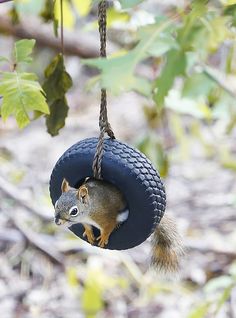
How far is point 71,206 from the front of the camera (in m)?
1.02

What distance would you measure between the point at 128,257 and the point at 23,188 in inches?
19.6

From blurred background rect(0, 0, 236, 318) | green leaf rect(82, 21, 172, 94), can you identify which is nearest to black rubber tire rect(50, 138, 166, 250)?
green leaf rect(82, 21, 172, 94)

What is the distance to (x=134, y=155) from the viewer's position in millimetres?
1067

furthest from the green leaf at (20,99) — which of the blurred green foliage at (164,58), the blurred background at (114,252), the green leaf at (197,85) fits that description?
the blurred background at (114,252)

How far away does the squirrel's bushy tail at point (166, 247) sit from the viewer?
1.19 metres

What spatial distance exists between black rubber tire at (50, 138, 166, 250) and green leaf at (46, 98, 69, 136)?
0.59 ft

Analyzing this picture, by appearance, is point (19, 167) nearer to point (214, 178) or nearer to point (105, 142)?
point (214, 178)

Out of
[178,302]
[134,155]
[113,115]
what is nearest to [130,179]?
[134,155]

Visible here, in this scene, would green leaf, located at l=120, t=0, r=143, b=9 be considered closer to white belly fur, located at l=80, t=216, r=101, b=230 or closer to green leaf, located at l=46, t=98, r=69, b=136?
white belly fur, located at l=80, t=216, r=101, b=230

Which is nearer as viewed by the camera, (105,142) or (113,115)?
(105,142)

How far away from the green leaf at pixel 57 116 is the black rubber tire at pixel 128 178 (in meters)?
0.18

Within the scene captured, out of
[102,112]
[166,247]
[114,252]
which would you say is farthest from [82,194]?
[114,252]

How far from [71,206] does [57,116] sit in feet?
0.99

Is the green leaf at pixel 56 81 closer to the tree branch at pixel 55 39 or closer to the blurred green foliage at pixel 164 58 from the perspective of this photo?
the blurred green foliage at pixel 164 58
